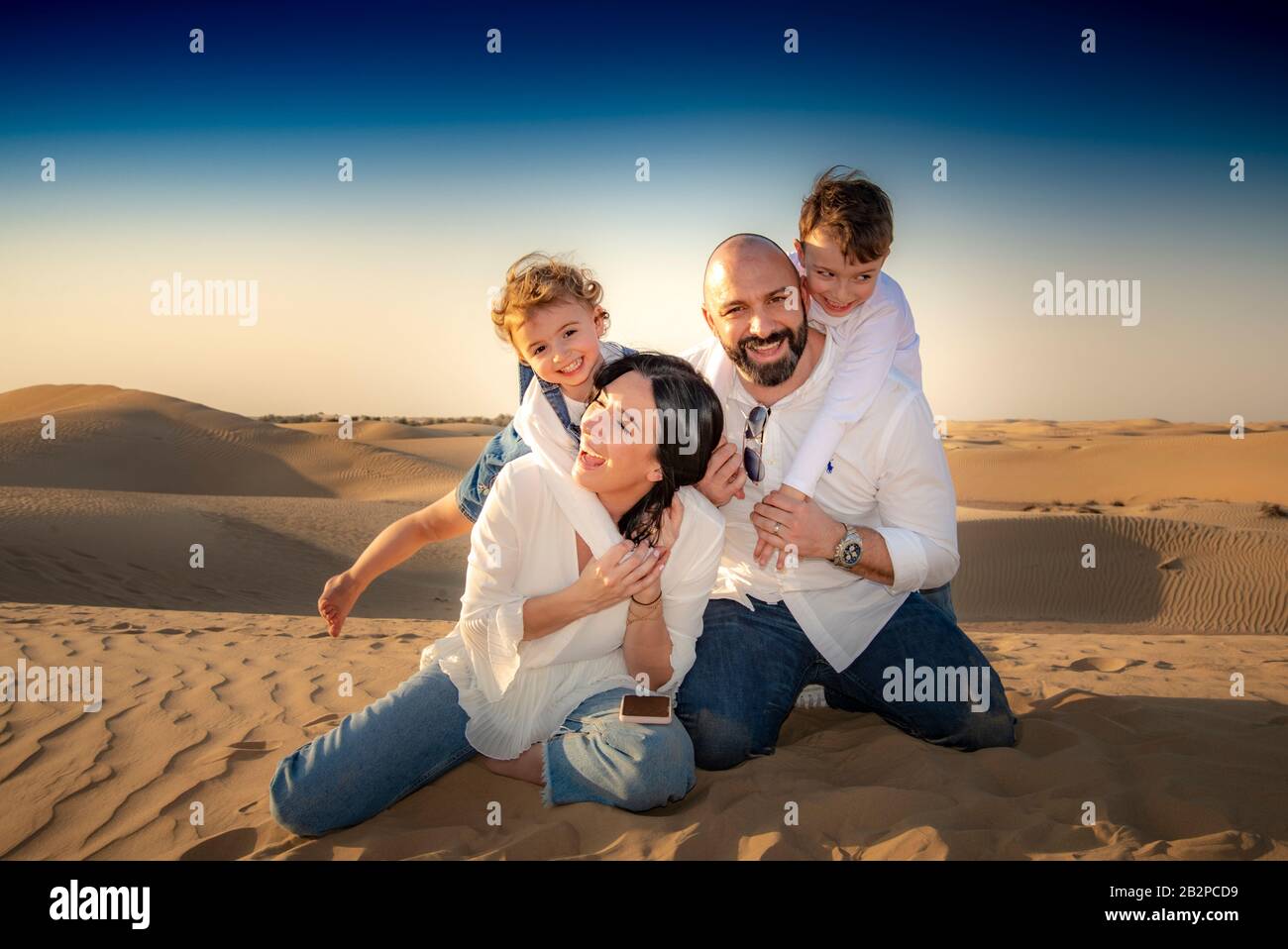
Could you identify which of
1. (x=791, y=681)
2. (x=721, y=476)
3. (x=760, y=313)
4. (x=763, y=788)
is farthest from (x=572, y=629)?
(x=760, y=313)

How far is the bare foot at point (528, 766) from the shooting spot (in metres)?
3.60

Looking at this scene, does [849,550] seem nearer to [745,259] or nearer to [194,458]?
[745,259]

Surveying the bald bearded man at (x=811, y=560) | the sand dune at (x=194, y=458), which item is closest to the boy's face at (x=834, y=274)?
the bald bearded man at (x=811, y=560)

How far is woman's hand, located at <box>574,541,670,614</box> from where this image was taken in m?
3.32

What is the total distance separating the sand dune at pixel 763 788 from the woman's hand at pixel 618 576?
0.80 m

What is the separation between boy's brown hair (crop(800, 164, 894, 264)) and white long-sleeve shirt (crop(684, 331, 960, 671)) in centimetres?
48

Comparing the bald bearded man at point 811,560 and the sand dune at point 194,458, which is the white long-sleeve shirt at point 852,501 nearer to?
the bald bearded man at point 811,560

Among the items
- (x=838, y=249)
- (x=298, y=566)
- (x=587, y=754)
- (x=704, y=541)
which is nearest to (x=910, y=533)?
(x=704, y=541)

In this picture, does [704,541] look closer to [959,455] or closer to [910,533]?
[910,533]

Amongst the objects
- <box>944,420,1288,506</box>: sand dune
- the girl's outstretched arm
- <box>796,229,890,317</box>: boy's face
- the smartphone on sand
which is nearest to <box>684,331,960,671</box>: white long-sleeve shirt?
<box>796,229,890,317</box>: boy's face

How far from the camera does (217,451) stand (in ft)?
96.5

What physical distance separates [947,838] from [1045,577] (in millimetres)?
11580

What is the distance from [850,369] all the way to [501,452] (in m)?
1.65

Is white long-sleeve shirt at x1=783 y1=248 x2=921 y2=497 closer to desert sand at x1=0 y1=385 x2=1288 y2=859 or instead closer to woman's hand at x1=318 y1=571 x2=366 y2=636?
desert sand at x1=0 y1=385 x2=1288 y2=859
